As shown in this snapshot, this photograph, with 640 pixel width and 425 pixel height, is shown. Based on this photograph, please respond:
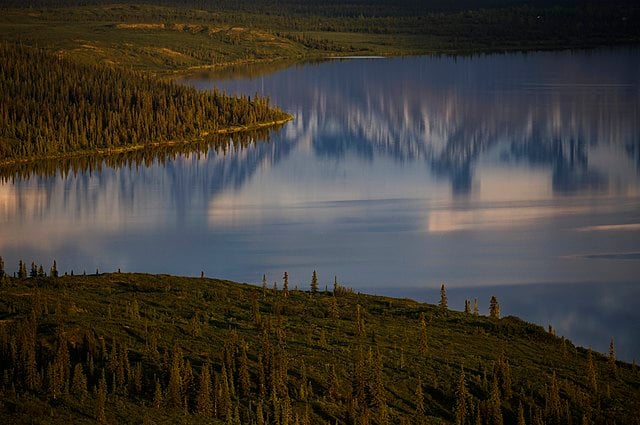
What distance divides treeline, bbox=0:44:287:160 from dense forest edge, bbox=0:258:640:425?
53.0 m

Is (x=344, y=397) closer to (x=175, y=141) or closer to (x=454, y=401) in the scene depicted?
(x=454, y=401)

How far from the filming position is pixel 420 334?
37312 mm

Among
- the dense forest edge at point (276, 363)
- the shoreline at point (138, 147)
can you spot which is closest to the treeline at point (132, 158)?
the shoreline at point (138, 147)

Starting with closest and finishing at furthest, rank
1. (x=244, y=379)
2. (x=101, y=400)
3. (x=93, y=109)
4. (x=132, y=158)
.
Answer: (x=101, y=400) < (x=244, y=379) < (x=132, y=158) < (x=93, y=109)

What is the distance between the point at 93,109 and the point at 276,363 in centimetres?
7594

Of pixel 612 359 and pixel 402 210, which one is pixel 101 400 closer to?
pixel 612 359

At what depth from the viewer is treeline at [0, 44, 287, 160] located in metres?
95.0

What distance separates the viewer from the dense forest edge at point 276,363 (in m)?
29.3

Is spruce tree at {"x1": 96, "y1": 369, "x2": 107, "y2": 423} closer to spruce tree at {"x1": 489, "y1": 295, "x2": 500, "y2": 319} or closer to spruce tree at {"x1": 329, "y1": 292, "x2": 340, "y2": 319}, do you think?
spruce tree at {"x1": 329, "y1": 292, "x2": 340, "y2": 319}

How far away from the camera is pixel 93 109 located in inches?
4136

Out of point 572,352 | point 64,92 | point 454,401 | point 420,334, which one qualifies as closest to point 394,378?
point 454,401

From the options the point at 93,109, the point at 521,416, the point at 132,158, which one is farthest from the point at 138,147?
the point at 521,416

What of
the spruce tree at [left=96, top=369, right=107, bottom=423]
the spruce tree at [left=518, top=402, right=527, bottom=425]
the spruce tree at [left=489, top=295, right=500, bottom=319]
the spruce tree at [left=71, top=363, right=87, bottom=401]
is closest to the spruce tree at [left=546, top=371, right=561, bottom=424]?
the spruce tree at [left=518, top=402, right=527, bottom=425]

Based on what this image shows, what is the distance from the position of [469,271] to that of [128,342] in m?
20.9
